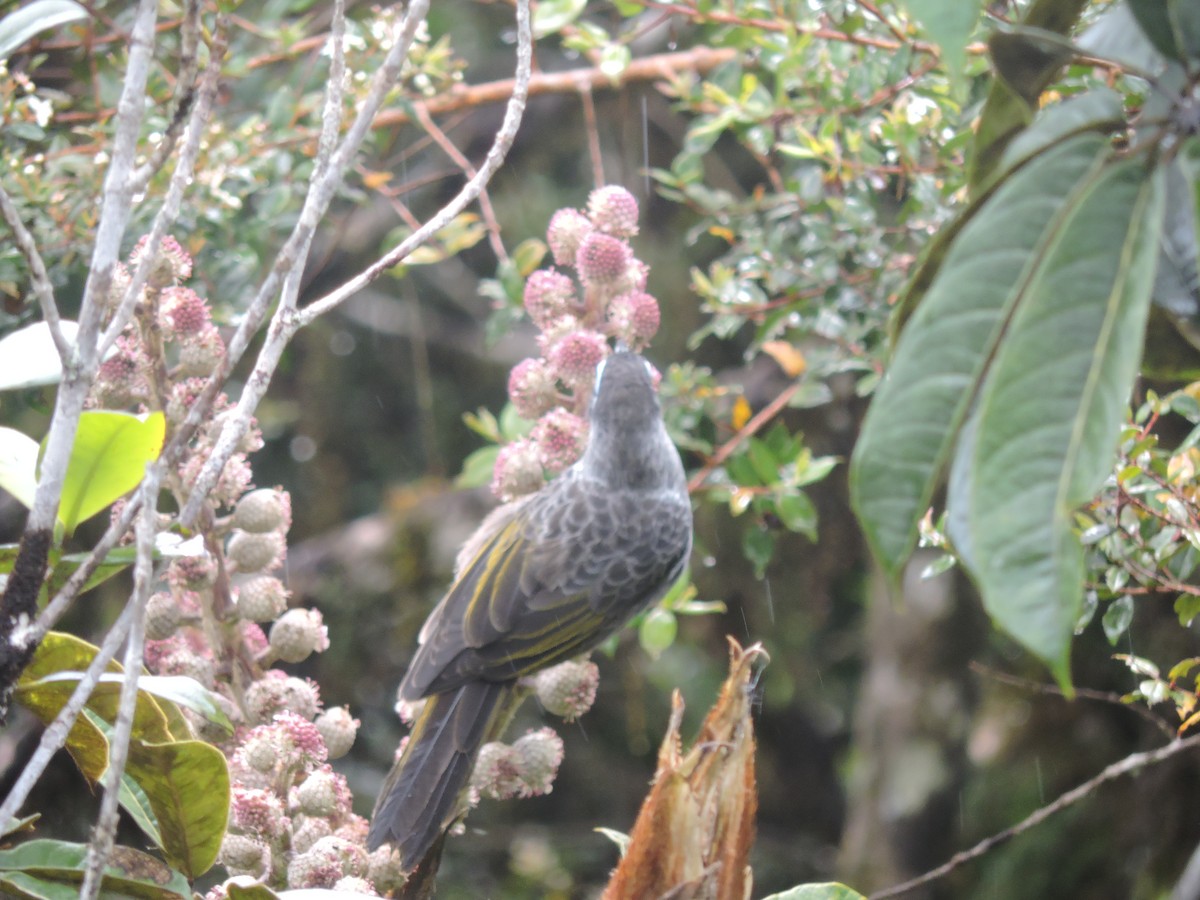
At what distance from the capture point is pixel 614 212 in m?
1.66

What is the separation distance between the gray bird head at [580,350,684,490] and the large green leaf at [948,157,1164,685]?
125 cm

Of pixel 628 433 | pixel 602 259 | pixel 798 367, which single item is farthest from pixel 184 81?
pixel 798 367

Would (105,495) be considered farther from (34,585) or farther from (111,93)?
(111,93)

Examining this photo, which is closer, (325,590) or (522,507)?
(522,507)

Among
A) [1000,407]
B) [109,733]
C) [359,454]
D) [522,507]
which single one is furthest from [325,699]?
[1000,407]

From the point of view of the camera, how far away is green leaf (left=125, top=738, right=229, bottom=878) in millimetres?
911

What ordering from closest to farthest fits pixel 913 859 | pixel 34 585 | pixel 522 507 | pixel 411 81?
pixel 34 585
pixel 522 507
pixel 411 81
pixel 913 859

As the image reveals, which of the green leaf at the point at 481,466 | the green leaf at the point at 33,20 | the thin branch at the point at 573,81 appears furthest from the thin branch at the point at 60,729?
the thin branch at the point at 573,81

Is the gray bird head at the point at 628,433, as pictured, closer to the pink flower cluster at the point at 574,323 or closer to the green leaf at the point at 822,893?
the pink flower cluster at the point at 574,323

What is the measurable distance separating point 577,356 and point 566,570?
1.67 feet

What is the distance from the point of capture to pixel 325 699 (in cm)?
346

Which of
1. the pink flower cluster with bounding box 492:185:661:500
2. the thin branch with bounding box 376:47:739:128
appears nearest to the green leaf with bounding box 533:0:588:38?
the thin branch with bounding box 376:47:739:128

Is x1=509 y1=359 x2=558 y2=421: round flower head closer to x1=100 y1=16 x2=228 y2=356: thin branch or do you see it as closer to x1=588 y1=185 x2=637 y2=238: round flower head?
x1=588 y1=185 x2=637 y2=238: round flower head

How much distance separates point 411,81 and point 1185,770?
250 centimetres
